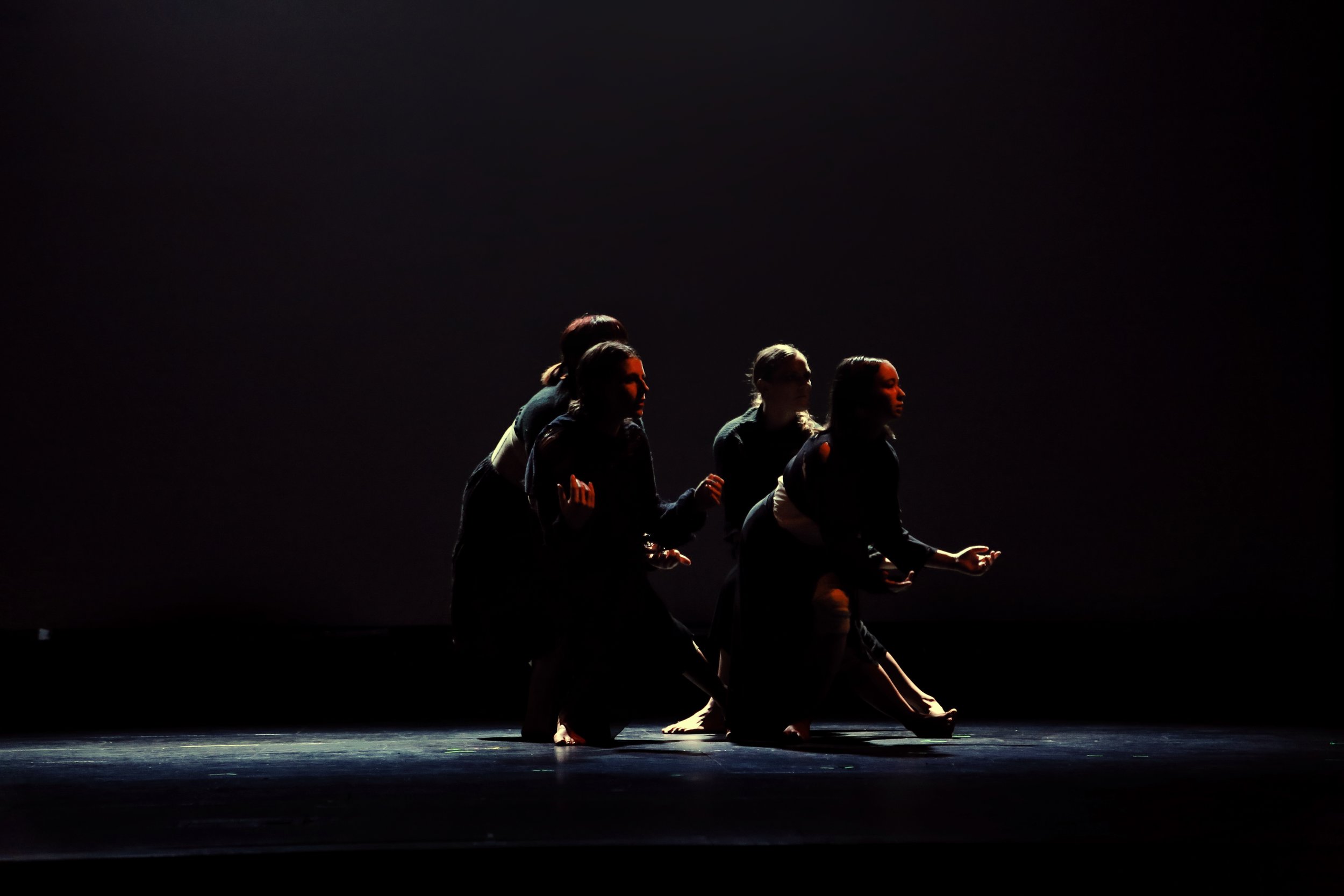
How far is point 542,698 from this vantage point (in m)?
3.50

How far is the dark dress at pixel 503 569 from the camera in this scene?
139 inches

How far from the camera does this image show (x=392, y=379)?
555cm

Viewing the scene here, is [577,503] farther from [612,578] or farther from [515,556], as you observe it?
[515,556]

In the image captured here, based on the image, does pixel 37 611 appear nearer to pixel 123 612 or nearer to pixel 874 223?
pixel 123 612

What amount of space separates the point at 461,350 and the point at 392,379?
1.00 feet

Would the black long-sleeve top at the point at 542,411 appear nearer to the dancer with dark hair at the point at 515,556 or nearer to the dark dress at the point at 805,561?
the dancer with dark hair at the point at 515,556

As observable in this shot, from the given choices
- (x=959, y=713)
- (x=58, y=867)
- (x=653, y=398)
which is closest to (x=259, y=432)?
(x=653, y=398)

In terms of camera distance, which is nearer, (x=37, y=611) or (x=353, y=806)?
(x=353, y=806)

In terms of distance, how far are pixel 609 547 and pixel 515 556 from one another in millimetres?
337

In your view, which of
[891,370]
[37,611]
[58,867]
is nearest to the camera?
[58,867]

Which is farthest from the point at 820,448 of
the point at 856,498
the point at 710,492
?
the point at 710,492

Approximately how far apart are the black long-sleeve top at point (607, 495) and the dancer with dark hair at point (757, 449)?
311 millimetres

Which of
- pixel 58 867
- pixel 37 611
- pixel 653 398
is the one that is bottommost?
pixel 58 867

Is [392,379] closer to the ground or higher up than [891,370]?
higher up
